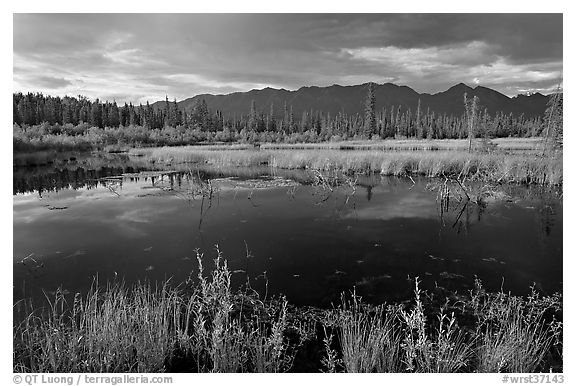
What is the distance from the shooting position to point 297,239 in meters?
9.55

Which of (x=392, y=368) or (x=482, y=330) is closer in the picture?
(x=392, y=368)

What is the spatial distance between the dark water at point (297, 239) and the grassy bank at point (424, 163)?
8.26 ft

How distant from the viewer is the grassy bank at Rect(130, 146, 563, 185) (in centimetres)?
1825

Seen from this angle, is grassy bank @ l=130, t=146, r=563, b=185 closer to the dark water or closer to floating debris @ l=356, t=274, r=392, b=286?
the dark water

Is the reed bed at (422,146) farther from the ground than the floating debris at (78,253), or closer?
farther from the ground

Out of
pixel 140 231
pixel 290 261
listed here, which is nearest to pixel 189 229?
pixel 140 231

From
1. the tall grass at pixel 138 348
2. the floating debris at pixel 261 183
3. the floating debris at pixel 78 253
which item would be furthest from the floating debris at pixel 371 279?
the floating debris at pixel 261 183

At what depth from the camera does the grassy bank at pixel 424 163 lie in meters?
18.2

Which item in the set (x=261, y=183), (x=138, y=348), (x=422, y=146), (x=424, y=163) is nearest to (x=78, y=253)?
(x=138, y=348)

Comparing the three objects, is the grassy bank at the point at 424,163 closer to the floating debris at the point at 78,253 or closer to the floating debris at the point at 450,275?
the floating debris at the point at 450,275

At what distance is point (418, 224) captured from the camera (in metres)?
11.1

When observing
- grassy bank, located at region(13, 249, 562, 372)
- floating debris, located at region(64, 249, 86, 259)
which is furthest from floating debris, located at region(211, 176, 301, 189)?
grassy bank, located at region(13, 249, 562, 372)
